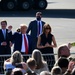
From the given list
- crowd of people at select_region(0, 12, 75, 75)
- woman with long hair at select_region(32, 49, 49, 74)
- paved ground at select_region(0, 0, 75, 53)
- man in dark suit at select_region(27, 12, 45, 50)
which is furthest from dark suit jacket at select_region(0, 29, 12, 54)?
paved ground at select_region(0, 0, 75, 53)

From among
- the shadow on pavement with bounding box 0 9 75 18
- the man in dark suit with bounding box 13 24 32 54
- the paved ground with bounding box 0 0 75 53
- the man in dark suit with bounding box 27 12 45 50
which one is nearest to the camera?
the man in dark suit with bounding box 13 24 32 54

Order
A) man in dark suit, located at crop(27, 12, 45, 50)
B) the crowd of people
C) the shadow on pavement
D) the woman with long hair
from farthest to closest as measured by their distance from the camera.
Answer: the shadow on pavement, man in dark suit, located at crop(27, 12, 45, 50), the woman with long hair, the crowd of people

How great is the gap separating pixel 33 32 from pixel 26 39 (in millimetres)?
2084

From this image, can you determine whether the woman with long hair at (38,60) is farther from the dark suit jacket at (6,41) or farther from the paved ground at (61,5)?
Result: the paved ground at (61,5)

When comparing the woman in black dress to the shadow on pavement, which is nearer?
the woman in black dress

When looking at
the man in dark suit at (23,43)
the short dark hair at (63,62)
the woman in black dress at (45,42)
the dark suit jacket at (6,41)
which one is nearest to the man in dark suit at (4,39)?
the dark suit jacket at (6,41)

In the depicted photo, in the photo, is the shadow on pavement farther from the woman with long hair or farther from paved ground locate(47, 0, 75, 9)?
the woman with long hair

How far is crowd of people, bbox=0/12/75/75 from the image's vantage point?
477 inches

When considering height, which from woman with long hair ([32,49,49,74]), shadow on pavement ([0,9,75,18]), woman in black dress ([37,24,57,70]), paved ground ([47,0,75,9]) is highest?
woman with long hair ([32,49,49,74])

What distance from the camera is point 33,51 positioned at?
1320cm

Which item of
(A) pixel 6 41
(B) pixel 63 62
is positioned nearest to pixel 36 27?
(A) pixel 6 41

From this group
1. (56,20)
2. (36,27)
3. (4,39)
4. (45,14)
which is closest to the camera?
(4,39)

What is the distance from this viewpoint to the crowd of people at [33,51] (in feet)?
39.8

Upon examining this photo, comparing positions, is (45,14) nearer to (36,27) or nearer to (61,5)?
(61,5)
